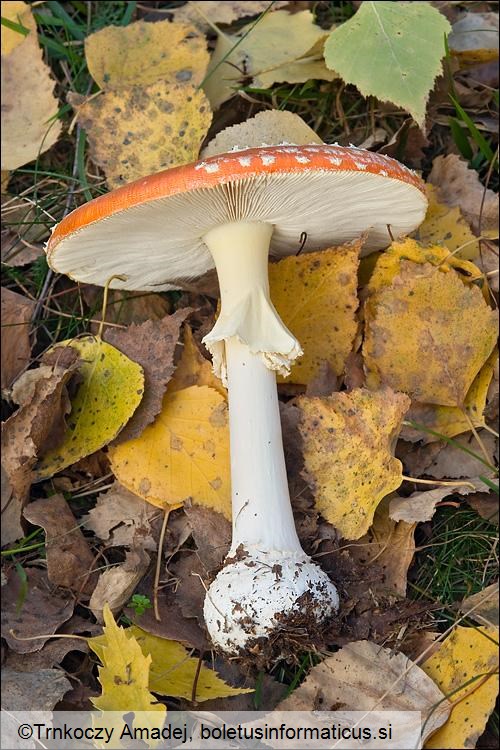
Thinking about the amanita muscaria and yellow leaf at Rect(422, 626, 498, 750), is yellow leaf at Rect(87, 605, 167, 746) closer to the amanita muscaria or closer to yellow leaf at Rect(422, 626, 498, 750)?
the amanita muscaria

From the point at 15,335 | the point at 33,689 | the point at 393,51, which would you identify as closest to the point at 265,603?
the point at 33,689

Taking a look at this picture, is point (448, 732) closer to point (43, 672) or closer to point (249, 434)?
point (249, 434)

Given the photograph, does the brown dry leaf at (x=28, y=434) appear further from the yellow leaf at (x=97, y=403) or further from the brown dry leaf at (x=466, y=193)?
the brown dry leaf at (x=466, y=193)

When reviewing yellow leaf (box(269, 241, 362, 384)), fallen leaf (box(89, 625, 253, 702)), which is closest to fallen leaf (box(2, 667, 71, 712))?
fallen leaf (box(89, 625, 253, 702))

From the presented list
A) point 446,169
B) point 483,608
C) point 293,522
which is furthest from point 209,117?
point 483,608

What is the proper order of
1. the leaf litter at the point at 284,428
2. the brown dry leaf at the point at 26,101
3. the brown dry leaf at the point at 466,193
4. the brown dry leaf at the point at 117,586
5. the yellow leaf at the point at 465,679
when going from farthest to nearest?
1. the brown dry leaf at the point at 26,101
2. the brown dry leaf at the point at 466,193
3. the brown dry leaf at the point at 117,586
4. the leaf litter at the point at 284,428
5. the yellow leaf at the point at 465,679
